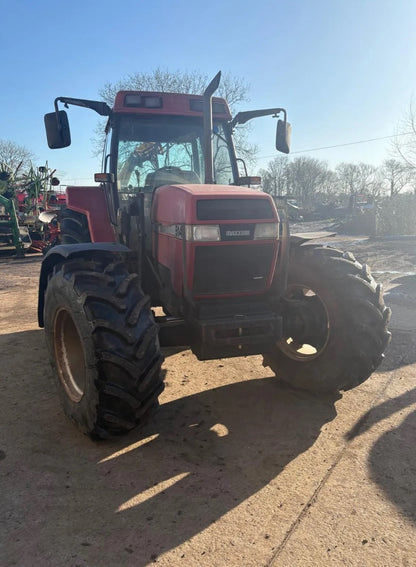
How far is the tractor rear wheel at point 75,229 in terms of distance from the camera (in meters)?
5.02

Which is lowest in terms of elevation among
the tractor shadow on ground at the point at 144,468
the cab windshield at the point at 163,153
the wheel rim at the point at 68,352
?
the tractor shadow on ground at the point at 144,468

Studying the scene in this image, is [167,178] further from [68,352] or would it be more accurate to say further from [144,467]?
[144,467]

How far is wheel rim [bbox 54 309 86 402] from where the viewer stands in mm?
3160

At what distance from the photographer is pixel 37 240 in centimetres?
1524

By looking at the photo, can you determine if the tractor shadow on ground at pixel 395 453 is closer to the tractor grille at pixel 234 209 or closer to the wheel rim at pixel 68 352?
the tractor grille at pixel 234 209

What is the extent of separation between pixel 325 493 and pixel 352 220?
20403 millimetres

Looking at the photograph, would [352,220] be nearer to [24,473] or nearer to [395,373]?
[395,373]

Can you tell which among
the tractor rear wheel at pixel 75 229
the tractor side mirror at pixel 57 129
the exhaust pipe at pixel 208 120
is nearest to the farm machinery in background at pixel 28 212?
the tractor rear wheel at pixel 75 229

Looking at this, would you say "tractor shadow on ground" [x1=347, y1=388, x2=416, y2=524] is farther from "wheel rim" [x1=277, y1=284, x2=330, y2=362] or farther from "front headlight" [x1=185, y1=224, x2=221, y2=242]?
"front headlight" [x1=185, y1=224, x2=221, y2=242]

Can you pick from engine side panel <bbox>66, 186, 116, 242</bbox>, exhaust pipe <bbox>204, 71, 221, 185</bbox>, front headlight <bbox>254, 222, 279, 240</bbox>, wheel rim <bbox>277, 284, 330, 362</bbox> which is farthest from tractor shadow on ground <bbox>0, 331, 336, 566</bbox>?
exhaust pipe <bbox>204, 71, 221, 185</bbox>

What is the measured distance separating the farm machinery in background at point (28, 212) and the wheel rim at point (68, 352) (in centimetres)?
765

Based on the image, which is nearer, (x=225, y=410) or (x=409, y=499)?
(x=409, y=499)

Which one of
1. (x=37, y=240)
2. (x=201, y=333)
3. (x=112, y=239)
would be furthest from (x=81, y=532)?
(x=37, y=240)

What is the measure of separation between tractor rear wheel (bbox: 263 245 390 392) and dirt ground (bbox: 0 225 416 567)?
26 centimetres
